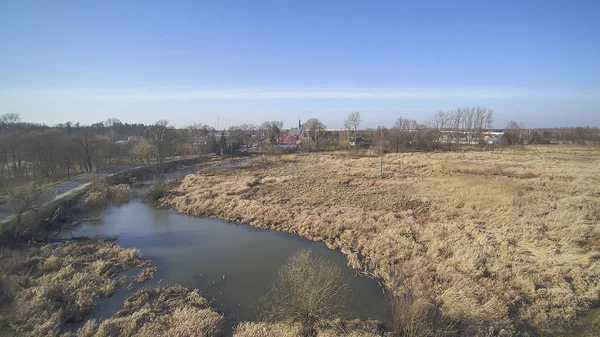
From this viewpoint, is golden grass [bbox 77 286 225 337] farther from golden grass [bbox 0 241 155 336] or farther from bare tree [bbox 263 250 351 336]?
bare tree [bbox 263 250 351 336]

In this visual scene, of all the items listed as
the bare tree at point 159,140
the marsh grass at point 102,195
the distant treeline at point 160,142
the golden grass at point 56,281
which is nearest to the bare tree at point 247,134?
the distant treeline at point 160,142

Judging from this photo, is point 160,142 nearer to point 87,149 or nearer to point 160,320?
point 87,149

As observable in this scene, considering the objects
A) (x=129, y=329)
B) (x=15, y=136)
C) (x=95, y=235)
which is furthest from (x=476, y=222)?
(x=15, y=136)

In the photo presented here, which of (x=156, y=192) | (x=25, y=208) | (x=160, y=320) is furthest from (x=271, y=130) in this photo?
(x=160, y=320)

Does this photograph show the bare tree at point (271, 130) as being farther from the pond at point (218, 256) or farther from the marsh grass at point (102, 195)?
the pond at point (218, 256)

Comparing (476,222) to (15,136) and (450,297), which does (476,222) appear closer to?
(450,297)

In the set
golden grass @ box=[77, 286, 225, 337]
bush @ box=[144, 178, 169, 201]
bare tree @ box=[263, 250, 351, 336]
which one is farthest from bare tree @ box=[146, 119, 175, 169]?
bare tree @ box=[263, 250, 351, 336]
